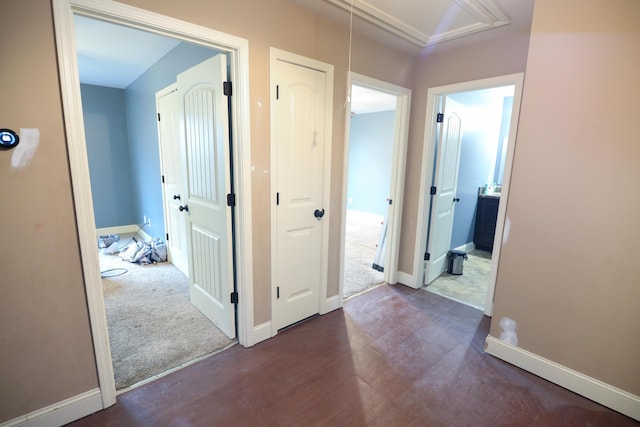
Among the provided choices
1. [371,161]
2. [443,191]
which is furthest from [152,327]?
[371,161]

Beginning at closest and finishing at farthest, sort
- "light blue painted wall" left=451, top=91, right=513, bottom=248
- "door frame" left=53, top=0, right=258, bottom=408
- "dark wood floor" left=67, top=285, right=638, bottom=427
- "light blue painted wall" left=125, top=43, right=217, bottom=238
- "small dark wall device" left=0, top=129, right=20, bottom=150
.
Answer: "small dark wall device" left=0, top=129, right=20, bottom=150
"door frame" left=53, top=0, right=258, bottom=408
"dark wood floor" left=67, top=285, right=638, bottom=427
"light blue painted wall" left=125, top=43, right=217, bottom=238
"light blue painted wall" left=451, top=91, right=513, bottom=248

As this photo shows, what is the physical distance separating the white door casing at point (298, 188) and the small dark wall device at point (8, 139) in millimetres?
1328

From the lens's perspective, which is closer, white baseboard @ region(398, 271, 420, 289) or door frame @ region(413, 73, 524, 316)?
door frame @ region(413, 73, 524, 316)

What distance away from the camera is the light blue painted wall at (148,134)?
127 inches

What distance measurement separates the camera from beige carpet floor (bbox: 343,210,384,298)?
11.2ft

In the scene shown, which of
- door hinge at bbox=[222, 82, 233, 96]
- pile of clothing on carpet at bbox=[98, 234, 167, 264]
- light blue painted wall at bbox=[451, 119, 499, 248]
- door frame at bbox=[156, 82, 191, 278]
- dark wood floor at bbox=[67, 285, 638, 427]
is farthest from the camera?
light blue painted wall at bbox=[451, 119, 499, 248]

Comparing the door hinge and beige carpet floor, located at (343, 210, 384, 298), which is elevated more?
the door hinge

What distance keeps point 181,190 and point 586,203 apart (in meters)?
3.14

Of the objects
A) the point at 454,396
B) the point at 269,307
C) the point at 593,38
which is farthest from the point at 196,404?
the point at 593,38

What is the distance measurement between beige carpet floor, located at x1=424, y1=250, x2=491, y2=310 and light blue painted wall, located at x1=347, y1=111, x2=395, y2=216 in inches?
115

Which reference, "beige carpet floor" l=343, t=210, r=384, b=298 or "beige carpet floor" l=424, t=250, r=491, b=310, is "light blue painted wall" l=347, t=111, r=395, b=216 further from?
"beige carpet floor" l=424, t=250, r=491, b=310

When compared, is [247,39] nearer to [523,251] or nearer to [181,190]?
[181,190]

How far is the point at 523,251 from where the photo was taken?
205 cm

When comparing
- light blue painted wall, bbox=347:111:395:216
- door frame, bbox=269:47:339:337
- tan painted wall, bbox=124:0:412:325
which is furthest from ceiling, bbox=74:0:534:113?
light blue painted wall, bbox=347:111:395:216
